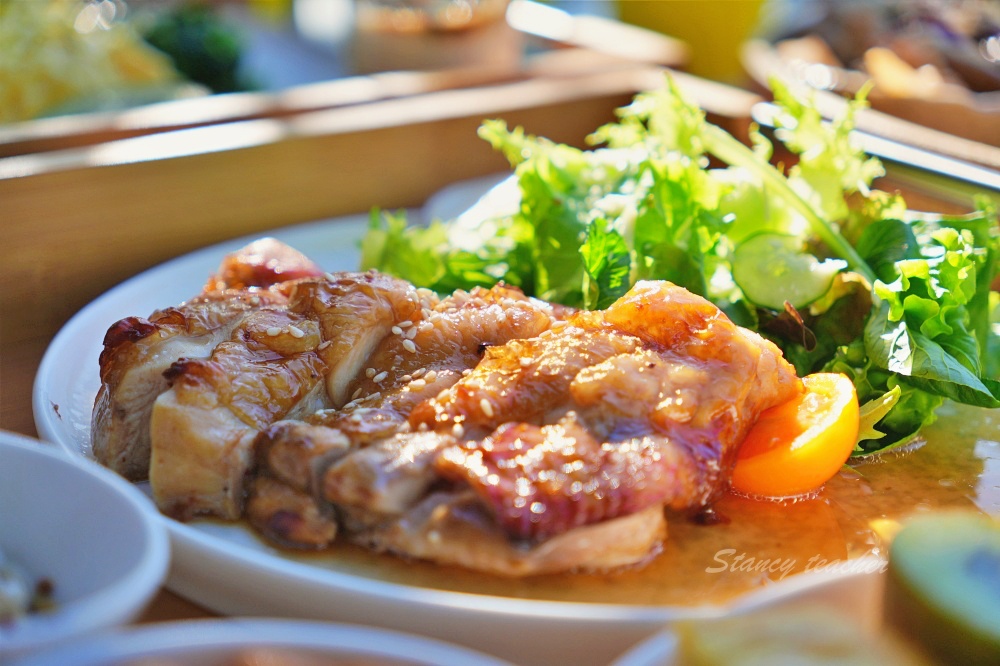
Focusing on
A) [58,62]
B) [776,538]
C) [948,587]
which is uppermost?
[58,62]

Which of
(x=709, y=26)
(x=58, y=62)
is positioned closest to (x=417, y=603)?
(x=58, y=62)

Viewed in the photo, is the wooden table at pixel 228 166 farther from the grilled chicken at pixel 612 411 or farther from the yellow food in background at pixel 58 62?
the grilled chicken at pixel 612 411

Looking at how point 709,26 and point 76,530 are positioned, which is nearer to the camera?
point 76,530

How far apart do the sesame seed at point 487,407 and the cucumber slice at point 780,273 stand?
108 cm

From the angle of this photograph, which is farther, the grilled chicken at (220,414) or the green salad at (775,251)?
the green salad at (775,251)

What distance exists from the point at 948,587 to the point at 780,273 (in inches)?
50.6

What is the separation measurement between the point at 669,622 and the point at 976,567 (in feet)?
1.66

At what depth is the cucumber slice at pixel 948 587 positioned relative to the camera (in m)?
1.39

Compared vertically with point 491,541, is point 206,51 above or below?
above

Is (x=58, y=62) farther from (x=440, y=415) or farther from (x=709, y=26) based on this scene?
(x=709, y=26)

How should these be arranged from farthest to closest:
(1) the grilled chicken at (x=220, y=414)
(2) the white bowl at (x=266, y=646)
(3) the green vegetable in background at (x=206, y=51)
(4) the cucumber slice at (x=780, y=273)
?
(3) the green vegetable in background at (x=206, y=51)
(4) the cucumber slice at (x=780, y=273)
(1) the grilled chicken at (x=220, y=414)
(2) the white bowl at (x=266, y=646)

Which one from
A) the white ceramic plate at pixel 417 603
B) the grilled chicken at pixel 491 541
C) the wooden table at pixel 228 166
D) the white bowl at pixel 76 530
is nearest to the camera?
the white bowl at pixel 76 530

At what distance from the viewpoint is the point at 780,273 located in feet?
8.51

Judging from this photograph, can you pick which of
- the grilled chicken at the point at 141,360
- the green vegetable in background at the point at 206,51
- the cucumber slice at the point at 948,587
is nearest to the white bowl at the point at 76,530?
the grilled chicken at the point at 141,360
